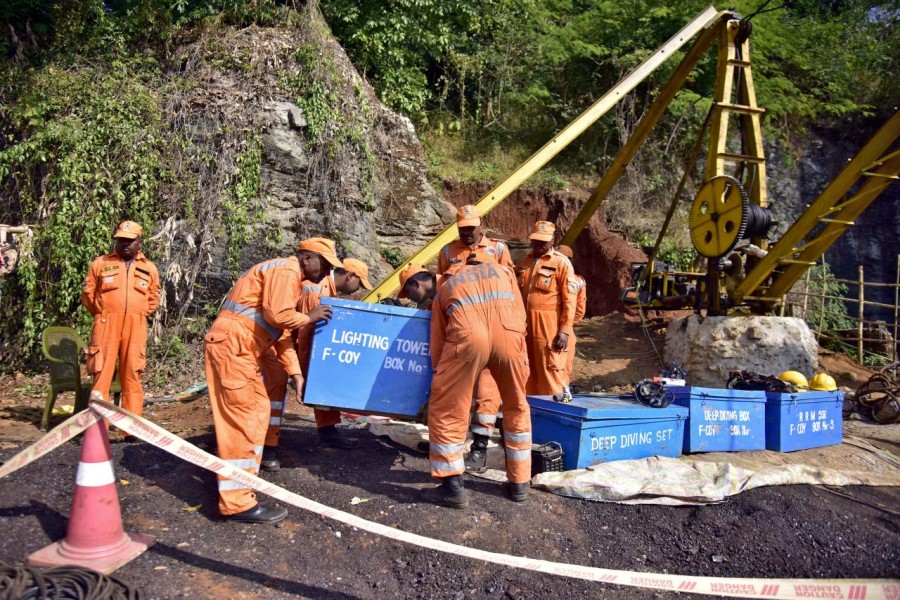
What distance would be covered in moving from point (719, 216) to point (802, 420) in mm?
3058

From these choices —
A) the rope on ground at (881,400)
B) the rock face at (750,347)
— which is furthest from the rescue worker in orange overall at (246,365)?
the rope on ground at (881,400)

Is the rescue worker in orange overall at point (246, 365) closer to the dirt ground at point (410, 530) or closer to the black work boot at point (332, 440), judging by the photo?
the dirt ground at point (410, 530)

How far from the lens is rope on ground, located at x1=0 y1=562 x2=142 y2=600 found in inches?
93.5

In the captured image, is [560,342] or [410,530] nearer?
[410,530]

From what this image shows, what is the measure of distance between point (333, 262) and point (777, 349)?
6.41 meters

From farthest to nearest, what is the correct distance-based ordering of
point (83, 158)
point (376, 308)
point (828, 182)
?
point (828, 182) → point (83, 158) → point (376, 308)

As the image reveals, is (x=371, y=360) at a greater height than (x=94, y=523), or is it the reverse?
(x=371, y=360)

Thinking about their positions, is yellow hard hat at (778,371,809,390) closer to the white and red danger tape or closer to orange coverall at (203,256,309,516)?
the white and red danger tape

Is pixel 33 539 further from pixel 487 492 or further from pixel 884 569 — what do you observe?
pixel 884 569

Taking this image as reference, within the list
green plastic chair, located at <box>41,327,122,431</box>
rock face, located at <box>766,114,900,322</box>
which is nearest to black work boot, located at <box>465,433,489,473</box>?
green plastic chair, located at <box>41,327,122,431</box>

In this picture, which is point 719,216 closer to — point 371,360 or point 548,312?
point 548,312

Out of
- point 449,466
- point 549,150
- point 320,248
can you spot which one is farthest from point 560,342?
point 549,150

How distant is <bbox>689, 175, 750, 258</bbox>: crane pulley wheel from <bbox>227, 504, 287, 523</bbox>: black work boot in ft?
20.6

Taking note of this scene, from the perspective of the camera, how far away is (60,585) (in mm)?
2461
